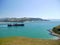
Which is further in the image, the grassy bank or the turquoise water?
the turquoise water

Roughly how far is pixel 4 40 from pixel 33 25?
742mm

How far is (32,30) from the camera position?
10.7 feet

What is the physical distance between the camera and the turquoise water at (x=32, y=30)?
3.20m

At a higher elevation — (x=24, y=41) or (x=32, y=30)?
(x=32, y=30)

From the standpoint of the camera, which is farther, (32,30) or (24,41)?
(32,30)

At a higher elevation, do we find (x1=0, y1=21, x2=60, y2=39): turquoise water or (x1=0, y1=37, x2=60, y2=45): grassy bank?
(x1=0, y1=21, x2=60, y2=39): turquoise water

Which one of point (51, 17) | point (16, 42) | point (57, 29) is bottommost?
point (16, 42)

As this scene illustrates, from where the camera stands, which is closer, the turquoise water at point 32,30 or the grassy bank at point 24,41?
the grassy bank at point 24,41

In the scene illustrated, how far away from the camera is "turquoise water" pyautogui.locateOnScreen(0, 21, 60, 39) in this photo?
3.20m

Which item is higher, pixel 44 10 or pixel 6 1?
pixel 6 1

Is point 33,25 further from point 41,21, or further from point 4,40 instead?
point 4,40

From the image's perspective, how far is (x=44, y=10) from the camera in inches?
131

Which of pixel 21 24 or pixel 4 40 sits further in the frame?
pixel 21 24

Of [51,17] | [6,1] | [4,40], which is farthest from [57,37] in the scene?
[6,1]
